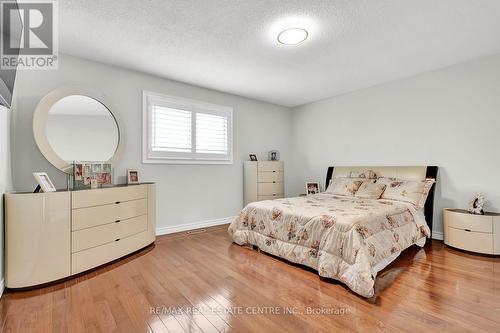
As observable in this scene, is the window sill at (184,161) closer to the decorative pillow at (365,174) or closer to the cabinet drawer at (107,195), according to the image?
the cabinet drawer at (107,195)

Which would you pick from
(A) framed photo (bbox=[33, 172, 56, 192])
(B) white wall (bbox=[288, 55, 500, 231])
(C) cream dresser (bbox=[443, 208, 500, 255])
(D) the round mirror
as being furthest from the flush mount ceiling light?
(C) cream dresser (bbox=[443, 208, 500, 255])

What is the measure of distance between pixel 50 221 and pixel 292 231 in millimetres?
2274

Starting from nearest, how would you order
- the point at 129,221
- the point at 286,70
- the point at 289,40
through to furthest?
the point at 289,40 → the point at 129,221 → the point at 286,70

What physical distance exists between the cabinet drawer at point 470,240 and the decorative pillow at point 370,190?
0.87 metres

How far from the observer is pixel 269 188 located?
443 cm

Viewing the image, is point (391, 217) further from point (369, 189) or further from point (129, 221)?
point (129, 221)

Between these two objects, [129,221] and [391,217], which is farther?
[129,221]

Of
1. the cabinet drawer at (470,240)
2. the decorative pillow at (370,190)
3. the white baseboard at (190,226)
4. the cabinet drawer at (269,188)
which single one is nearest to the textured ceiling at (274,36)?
the decorative pillow at (370,190)

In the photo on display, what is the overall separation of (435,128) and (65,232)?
4.67 m

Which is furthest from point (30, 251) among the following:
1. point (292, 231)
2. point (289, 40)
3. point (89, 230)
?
point (289, 40)

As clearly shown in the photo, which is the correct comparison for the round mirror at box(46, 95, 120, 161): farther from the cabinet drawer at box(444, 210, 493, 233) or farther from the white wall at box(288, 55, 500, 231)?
the cabinet drawer at box(444, 210, 493, 233)

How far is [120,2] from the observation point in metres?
1.91

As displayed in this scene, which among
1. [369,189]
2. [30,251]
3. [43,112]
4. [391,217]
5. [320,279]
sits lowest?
[320,279]

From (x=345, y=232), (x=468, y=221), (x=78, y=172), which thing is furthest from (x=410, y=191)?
(x=78, y=172)
